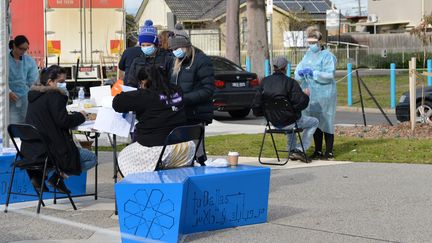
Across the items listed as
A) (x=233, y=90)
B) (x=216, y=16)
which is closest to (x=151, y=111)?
(x=233, y=90)

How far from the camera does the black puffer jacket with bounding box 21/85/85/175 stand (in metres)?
8.70

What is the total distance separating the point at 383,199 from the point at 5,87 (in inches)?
184

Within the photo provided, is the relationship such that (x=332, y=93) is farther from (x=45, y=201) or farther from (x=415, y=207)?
(x=45, y=201)

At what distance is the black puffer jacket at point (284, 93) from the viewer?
1192 cm

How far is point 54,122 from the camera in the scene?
28.6ft

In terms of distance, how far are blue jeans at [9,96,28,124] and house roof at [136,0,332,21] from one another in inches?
1979

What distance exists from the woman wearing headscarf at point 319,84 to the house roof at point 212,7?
49.0 m

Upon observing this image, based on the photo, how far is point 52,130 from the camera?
873 centimetres

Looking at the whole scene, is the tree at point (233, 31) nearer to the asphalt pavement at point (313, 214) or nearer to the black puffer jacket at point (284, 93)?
the black puffer jacket at point (284, 93)

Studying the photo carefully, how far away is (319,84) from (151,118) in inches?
194

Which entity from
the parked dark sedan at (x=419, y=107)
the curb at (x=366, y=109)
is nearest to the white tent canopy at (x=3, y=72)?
the parked dark sedan at (x=419, y=107)

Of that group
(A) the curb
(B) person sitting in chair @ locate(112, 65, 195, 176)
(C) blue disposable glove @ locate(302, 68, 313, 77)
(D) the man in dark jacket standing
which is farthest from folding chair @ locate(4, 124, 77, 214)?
(A) the curb

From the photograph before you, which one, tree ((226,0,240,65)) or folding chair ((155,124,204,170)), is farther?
tree ((226,0,240,65))

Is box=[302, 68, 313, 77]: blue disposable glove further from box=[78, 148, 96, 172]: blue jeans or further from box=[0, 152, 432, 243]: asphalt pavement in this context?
box=[78, 148, 96, 172]: blue jeans
